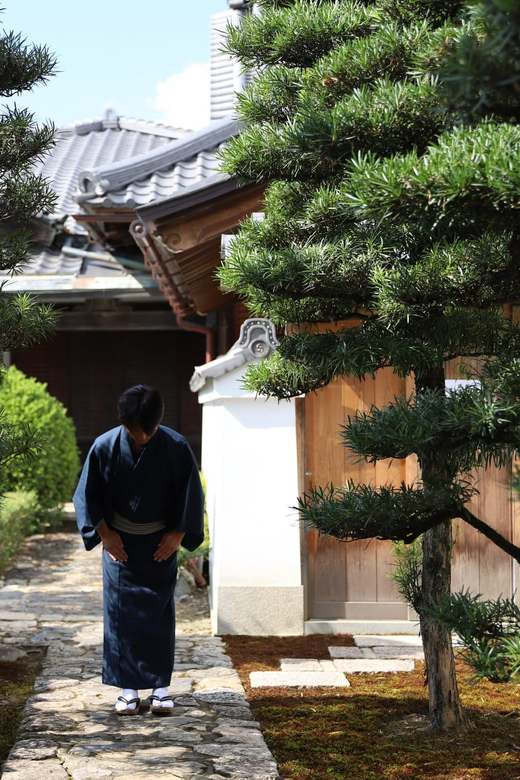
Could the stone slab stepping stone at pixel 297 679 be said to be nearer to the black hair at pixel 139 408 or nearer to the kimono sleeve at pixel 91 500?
the kimono sleeve at pixel 91 500

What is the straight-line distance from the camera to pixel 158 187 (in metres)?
9.14

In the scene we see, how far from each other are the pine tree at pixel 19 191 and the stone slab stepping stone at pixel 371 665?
2770 millimetres

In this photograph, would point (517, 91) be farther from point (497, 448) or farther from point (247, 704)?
point (247, 704)

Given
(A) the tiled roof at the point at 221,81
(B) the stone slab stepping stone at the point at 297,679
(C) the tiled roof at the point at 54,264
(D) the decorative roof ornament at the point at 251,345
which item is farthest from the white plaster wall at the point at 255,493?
(A) the tiled roof at the point at 221,81

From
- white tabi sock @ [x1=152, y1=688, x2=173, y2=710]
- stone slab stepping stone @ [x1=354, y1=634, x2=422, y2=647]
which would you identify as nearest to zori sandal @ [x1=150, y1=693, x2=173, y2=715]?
white tabi sock @ [x1=152, y1=688, x2=173, y2=710]

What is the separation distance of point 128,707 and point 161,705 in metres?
0.20

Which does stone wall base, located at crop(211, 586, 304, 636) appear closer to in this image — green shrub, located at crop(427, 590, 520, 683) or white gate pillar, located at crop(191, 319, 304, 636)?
white gate pillar, located at crop(191, 319, 304, 636)

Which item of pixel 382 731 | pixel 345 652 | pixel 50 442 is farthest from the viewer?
pixel 50 442

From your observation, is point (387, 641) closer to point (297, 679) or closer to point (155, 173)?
point (297, 679)

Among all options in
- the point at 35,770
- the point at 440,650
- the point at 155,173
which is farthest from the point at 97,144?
the point at 35,770

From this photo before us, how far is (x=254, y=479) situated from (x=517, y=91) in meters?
5.35

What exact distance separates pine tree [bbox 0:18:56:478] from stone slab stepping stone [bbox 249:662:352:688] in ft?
7.28

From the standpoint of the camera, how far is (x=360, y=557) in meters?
7.25


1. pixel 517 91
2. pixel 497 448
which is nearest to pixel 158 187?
pixel 497 448
